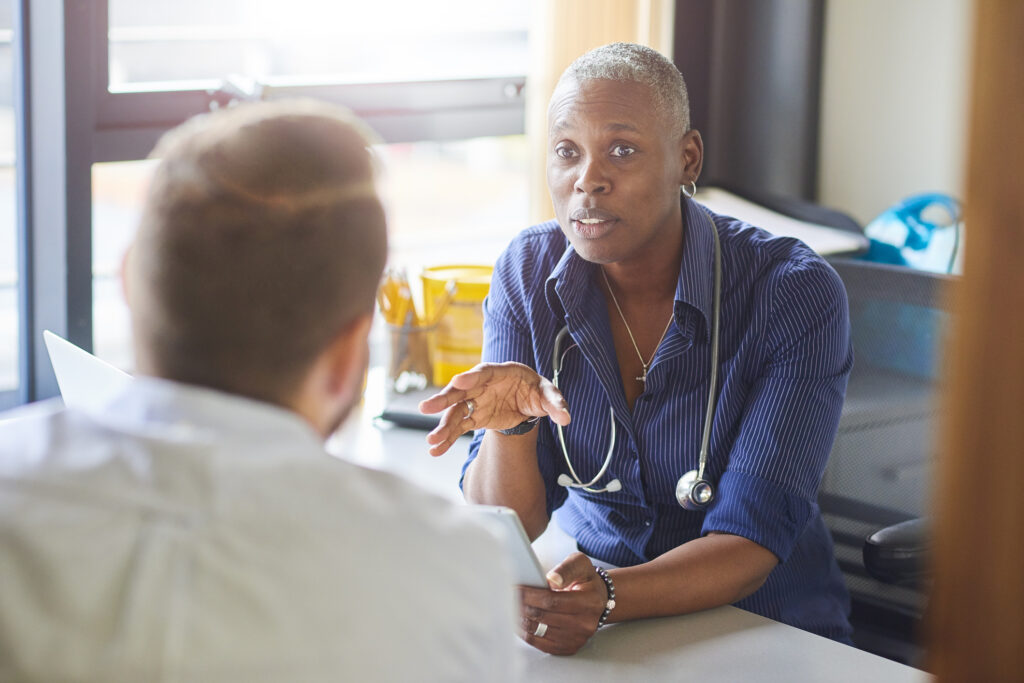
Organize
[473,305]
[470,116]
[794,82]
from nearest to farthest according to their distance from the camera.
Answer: [473,305] < [470,116] < [794,82]

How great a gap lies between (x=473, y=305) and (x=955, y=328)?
1598mm

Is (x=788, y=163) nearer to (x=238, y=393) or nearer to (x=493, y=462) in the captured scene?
(x=493, y=462)

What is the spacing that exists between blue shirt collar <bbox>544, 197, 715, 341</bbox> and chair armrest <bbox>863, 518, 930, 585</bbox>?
41cm

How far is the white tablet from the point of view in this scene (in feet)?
3.50

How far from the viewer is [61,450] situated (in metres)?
0.62

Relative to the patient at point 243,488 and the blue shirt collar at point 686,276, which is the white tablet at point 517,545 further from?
the blue shirt collar at point 686,276

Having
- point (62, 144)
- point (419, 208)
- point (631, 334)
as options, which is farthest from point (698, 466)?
point (419, 208)

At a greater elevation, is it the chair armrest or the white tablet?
the white tablet

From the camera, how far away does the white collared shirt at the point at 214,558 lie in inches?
22.3

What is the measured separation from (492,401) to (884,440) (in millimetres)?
688

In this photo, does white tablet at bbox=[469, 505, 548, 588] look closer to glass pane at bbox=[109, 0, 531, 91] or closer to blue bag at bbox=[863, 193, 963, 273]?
glass pane at bbox=[109, 0, 531, 91]

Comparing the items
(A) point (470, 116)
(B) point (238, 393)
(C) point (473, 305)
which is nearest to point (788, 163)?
(A) point (470, 116)

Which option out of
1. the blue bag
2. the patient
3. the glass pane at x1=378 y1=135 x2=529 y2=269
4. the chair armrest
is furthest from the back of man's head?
the glass pane at x1=378 y1=135 x2=529 y2=269

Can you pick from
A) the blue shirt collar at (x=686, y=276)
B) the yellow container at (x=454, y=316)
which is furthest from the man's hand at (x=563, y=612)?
the yellow container at (x=454, y=316)
